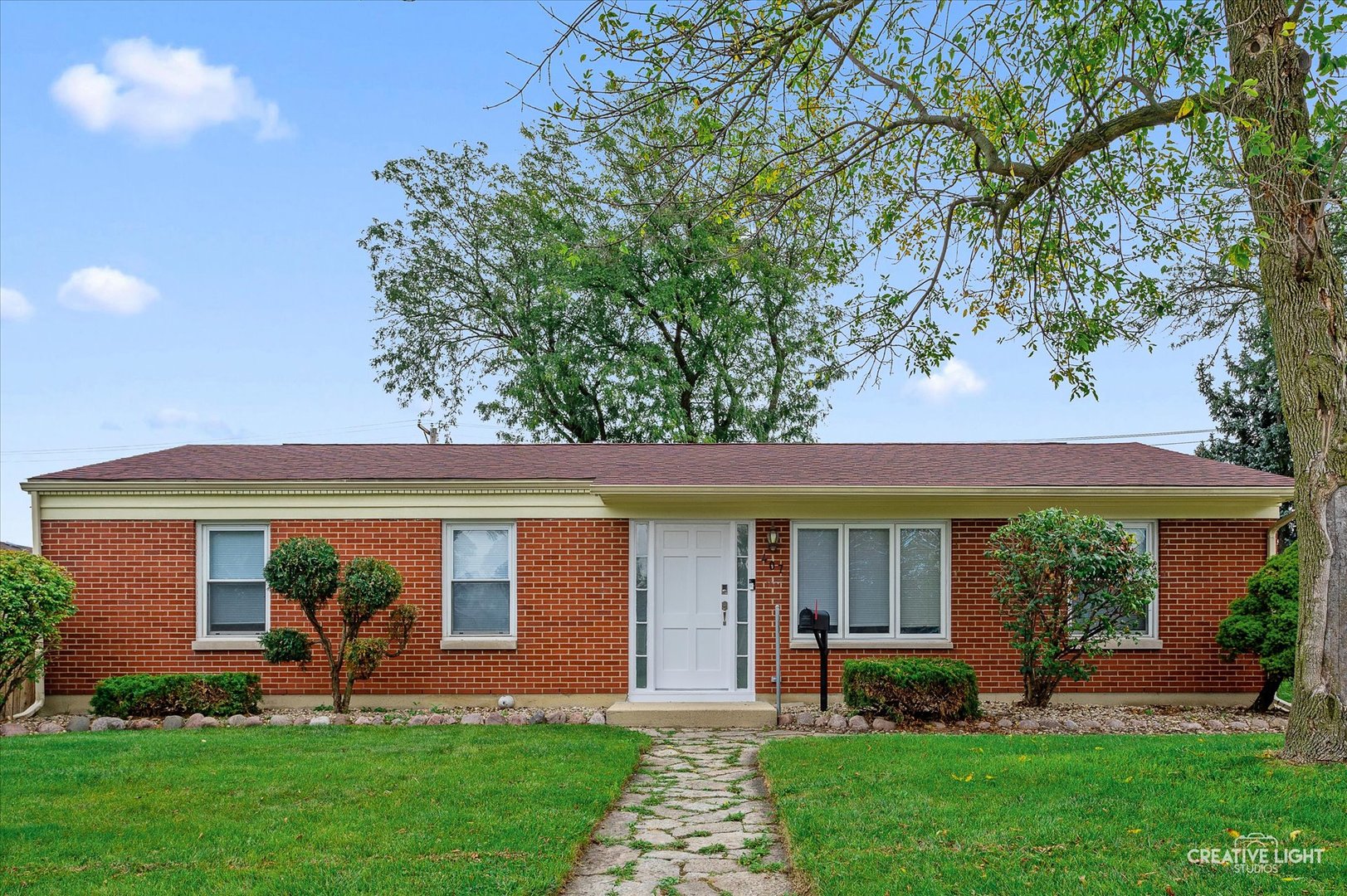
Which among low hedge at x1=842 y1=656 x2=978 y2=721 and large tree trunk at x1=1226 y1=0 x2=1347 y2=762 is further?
low hedge at x1=842 y1=656 x2=978 y2=721

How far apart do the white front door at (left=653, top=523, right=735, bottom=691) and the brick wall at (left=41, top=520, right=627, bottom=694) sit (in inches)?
20.0

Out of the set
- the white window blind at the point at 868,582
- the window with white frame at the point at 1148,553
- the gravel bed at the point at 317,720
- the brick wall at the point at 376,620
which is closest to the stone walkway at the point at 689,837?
the gravel bed at the point at 317,720

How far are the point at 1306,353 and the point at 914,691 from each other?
5195mm

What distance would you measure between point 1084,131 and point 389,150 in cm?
2141

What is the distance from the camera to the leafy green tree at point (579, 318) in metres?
24.5

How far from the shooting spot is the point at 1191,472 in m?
13.8

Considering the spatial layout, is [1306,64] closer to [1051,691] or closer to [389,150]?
[1051,691]

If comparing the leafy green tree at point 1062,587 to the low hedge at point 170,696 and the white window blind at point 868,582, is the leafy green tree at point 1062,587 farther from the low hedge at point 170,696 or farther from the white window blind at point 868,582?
the low hedge at point 170,696

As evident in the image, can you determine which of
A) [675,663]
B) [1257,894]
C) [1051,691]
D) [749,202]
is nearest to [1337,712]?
[1257,894]

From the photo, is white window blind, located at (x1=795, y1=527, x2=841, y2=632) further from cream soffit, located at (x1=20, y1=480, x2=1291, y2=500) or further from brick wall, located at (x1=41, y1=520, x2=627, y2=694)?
brick wall, located at (x1=41, y1=520, x2=627, y2=694)

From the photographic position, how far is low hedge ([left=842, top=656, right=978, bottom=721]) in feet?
37.1

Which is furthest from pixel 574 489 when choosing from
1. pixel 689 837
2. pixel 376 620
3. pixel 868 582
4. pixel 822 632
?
pixel 689 837

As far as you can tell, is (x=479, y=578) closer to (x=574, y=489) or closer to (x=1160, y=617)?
(x=574, y=489)

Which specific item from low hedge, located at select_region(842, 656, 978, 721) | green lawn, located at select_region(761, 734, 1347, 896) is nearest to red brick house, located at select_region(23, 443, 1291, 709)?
low hedge, located at select_region(842, 656, 978, 721)
